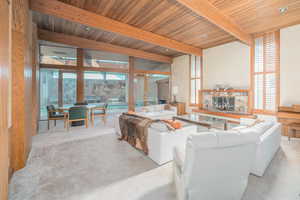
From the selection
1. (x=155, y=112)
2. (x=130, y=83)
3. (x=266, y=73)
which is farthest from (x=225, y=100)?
(x=130, y=83)

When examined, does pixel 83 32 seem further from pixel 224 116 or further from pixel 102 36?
pixel 224 116

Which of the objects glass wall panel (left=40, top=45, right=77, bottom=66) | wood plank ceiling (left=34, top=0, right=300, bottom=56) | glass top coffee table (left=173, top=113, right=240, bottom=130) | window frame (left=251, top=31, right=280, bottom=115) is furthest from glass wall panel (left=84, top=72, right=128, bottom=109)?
window frame (left=251, top=31, right=280, bottom=115)

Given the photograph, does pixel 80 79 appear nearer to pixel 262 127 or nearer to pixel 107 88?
pixel 107 88

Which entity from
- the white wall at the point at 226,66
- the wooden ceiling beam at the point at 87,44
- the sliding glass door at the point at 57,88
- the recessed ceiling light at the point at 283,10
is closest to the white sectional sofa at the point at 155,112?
the white wall at the point at 226,66

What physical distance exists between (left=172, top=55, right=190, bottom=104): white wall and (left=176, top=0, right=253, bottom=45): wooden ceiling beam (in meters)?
3.29

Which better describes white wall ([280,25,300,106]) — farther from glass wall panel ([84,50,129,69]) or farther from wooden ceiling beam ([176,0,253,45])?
glass wall panel ([84,50,129,69])

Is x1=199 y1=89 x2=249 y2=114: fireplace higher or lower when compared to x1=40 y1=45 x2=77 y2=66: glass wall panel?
lower

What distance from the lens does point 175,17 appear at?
3824mm

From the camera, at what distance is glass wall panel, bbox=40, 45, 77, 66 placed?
5.35 meters

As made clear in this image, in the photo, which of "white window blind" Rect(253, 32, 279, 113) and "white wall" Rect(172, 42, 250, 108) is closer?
"white window blind" Rect(253, 32, 279, 113)

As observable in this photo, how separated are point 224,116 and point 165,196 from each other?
456 centimetres

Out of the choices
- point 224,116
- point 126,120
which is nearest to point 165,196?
point 126,120

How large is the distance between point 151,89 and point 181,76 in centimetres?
196

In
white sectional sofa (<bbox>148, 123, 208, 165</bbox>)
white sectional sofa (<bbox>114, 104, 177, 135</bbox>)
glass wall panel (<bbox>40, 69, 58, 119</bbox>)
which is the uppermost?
glass wall panel (<bbox>40, 69, 58, 119</bbox>)
